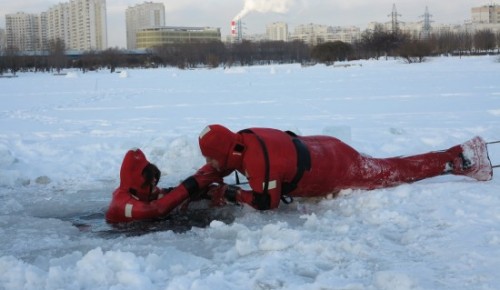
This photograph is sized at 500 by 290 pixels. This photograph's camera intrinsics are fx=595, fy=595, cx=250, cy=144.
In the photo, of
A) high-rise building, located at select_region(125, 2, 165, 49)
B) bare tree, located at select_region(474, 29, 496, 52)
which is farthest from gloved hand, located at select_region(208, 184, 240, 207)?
high-rise building, located at select_region(125, 2, 165, 49)

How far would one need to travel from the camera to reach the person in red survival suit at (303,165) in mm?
5000

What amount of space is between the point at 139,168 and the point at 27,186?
214 cm

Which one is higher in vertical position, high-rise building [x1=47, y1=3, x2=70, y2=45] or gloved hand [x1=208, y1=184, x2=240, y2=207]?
high-rise building [x1=47, y1=3, x2=70, y2=45]

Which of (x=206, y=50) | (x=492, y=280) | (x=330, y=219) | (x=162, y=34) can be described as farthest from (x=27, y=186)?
(x=162, y=34)

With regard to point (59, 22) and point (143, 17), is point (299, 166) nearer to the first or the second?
point (59, 22)

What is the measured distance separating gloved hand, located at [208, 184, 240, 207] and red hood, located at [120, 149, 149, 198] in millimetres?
667

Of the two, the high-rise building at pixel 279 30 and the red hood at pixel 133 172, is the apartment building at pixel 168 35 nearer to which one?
the high-rise building at pixel 279 30

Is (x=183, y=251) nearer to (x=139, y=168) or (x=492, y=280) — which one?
(x=139, y=168)

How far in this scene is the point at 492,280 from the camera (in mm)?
3254

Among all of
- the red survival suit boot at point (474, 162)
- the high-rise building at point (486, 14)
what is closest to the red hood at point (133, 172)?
the red survival suit boot at point (474, 162)

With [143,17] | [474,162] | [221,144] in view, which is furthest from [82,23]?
[474,162]

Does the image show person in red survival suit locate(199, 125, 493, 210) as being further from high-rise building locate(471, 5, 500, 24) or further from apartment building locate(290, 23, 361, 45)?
apartment building locate(290, 23, 361, 45)

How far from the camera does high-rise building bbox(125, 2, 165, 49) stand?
540 feet

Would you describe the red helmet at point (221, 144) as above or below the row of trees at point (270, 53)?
below
